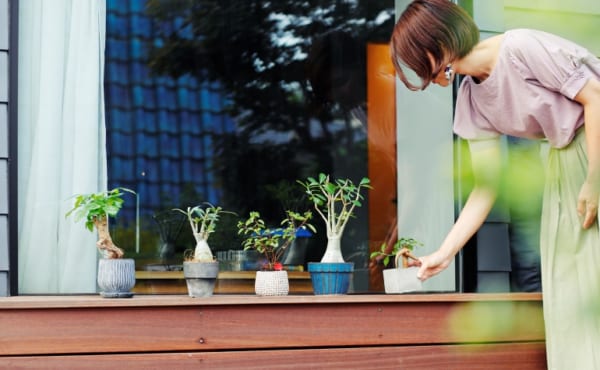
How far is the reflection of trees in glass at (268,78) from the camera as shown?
4738 mm

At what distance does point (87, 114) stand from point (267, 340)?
987mm

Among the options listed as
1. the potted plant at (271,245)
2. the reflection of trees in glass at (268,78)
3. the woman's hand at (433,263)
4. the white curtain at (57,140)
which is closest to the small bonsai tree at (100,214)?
the white curtain at (57,140)

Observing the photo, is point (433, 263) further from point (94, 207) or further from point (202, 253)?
point (94, 207)

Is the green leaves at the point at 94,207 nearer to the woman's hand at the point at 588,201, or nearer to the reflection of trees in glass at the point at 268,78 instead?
the woman's hand at the point at 588,201

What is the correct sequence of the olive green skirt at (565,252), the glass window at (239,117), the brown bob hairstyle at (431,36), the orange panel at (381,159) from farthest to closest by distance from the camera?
the orange panel at (381,159) < the glass window at (239,117) < the olive green skirt at (565,252) < the brown bob hairstyle at (431,36)

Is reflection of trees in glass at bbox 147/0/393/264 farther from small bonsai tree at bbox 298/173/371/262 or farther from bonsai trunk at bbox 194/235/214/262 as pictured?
bonsai trunk at bbox 194/235/214/262

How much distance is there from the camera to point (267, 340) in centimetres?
213

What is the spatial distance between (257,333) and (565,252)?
2.72 feet

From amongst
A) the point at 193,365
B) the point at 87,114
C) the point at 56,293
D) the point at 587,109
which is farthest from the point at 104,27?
the point at 587,109

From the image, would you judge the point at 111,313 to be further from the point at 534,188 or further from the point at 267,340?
the point at 534,188

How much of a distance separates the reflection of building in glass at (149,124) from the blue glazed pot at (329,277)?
78cm

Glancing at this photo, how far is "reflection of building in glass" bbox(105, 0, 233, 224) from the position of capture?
2783 millimetres

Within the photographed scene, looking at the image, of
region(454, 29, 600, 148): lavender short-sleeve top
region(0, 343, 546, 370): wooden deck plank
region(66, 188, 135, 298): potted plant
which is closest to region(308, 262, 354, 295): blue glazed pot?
region(0, 343, 546, 370): wooden deck plank

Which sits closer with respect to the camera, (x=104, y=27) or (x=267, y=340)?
(x=267, y=340)
